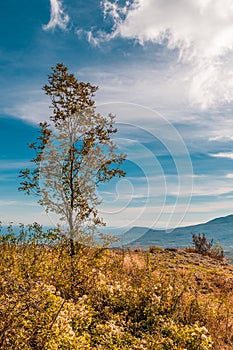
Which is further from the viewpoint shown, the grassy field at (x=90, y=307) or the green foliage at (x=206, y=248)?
the green foliage at (x=206, y=248)

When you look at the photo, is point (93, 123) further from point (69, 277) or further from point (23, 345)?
point (23, 345)

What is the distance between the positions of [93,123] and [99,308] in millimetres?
6128

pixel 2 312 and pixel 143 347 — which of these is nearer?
pixel 2 312

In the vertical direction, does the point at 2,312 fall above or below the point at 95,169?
below

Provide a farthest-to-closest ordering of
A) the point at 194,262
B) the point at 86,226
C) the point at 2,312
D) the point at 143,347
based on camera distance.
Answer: the point at 194,262 → the point at 86,226 → the point at 143,347 → the point at 2,312

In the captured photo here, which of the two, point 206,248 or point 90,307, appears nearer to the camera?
point 90,307

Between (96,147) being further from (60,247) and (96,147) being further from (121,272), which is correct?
(121,272)

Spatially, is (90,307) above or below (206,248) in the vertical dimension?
below

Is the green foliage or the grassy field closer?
the grassy field

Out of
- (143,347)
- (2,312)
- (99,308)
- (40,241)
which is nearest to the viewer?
(2,312)

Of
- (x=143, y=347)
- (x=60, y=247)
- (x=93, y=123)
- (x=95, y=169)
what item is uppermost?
(x=93, y=123)

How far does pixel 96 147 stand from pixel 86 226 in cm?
260

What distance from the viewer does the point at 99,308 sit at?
26.2 feet

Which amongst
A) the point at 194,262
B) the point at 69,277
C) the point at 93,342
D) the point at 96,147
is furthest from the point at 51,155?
the point at 194,262
